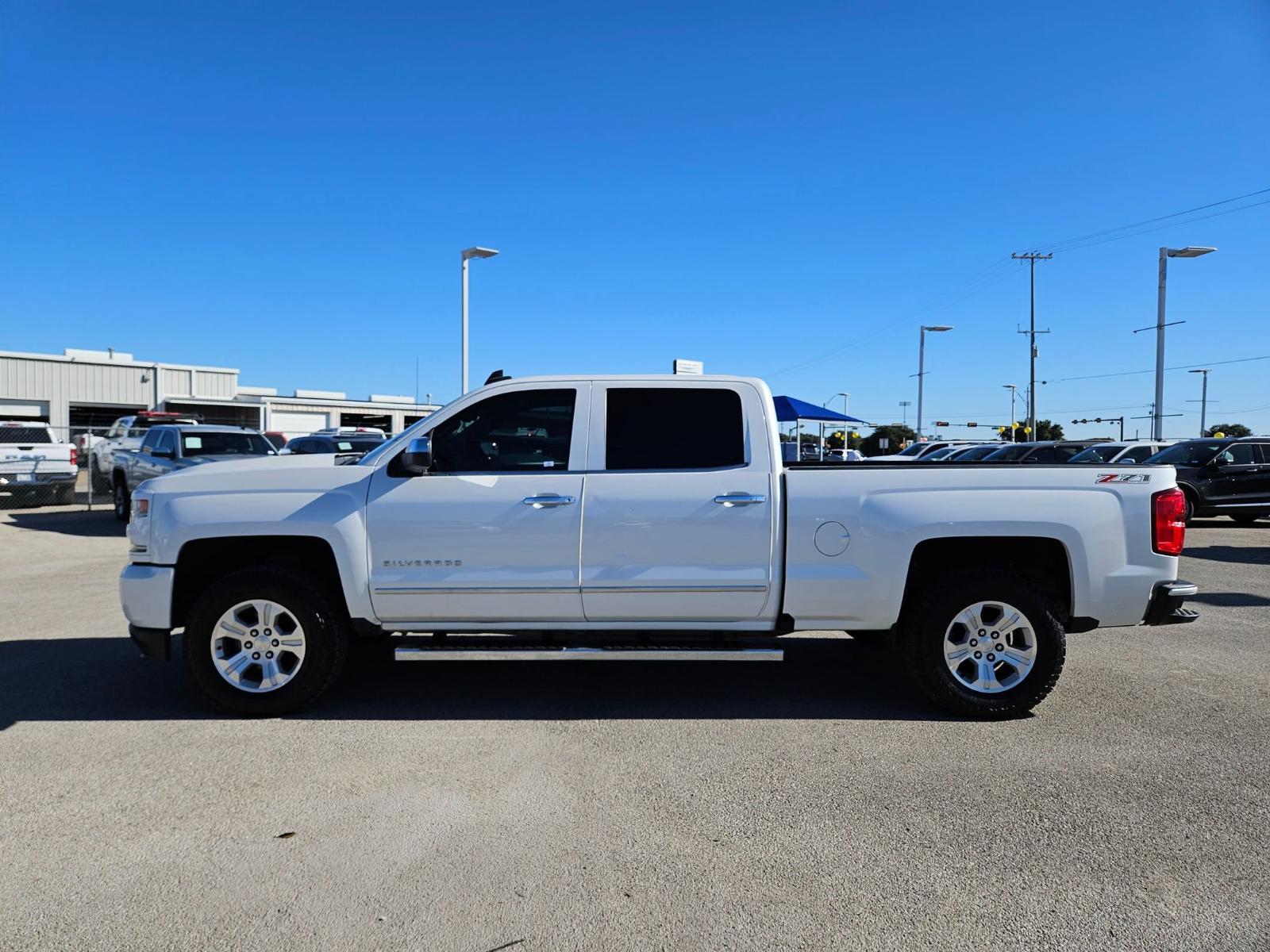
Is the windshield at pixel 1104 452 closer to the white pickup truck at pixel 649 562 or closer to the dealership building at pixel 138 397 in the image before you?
the white pickup truck at pixel 649 562

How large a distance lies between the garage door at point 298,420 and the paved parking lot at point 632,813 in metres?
47.3

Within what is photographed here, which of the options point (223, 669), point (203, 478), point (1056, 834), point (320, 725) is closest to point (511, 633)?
point (320, 725)

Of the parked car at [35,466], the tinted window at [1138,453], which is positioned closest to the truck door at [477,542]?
the parked car at [35,466]

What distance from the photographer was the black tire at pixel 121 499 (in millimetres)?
16188

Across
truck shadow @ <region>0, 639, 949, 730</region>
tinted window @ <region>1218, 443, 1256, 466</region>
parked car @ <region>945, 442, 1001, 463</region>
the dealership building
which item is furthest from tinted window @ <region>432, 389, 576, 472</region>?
the dealership building

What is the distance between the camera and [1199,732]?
5043 millimetres

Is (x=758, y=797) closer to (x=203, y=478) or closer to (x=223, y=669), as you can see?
(x=223, y=669)

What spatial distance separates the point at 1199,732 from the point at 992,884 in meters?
2.50

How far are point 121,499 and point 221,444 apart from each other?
2812 millimetres

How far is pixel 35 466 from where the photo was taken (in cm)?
1797

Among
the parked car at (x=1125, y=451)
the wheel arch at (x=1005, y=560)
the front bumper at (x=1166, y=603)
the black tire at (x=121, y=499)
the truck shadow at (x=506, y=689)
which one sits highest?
the parked car at (x=1125, y=451)

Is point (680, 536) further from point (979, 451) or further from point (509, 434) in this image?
point (979, 451)

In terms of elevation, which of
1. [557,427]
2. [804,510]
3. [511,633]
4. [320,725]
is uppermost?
[557,427]

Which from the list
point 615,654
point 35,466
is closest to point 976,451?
point 35,466
